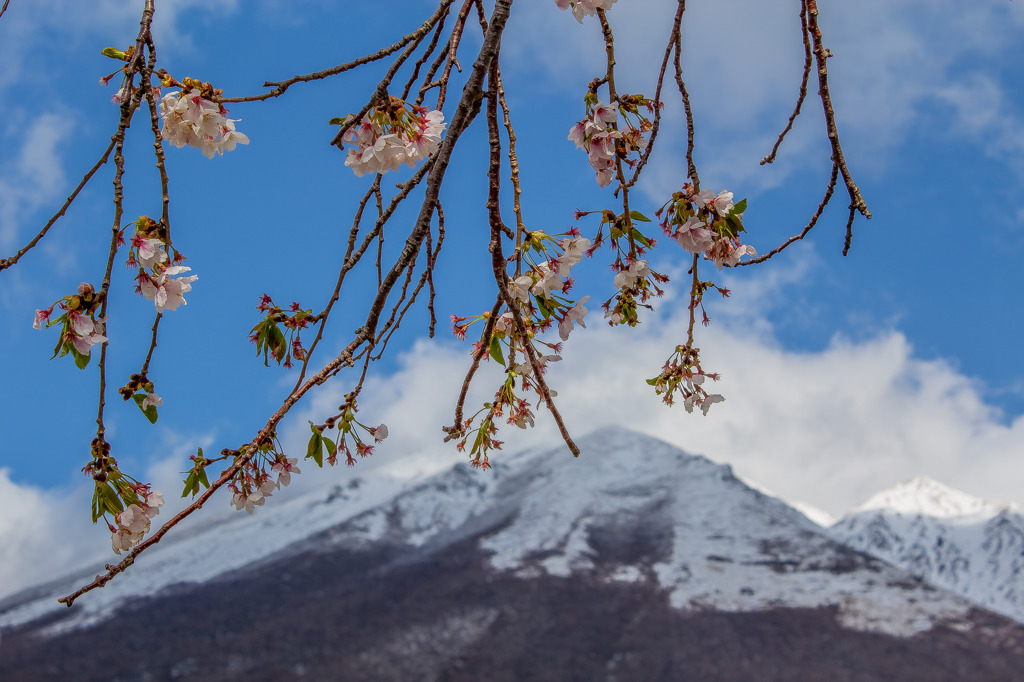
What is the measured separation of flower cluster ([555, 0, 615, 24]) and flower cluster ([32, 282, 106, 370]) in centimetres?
60

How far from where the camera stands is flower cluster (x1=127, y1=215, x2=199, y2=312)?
774mm

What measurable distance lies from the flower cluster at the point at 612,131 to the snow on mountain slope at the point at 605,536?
23101mm

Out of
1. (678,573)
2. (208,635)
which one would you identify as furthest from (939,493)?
(208,635)

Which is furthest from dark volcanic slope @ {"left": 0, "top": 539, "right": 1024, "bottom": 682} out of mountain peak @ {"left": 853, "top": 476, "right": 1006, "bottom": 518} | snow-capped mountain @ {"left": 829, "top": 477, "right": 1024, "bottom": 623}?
mountain peak @ {"left": 853, "top": 476, "right": 1006, "bottom": 518}

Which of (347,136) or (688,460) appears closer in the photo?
(347,136)

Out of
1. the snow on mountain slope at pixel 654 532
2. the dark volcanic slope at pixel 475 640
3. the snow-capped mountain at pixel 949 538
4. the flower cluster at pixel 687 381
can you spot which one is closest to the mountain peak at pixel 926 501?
the snow-capped mountain at pixel 949 538

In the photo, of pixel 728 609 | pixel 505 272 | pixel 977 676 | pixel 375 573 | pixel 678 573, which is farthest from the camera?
pixel 375 573

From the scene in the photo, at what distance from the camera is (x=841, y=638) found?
66.8 ft

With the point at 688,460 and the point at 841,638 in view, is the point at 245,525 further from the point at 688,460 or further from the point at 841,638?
the point at 841,638

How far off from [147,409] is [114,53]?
0.37 meters

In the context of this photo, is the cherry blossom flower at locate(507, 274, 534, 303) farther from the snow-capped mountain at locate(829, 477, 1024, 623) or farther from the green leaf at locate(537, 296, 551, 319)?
the snow-capped mountain at locate(829, 477, 1024, 623)

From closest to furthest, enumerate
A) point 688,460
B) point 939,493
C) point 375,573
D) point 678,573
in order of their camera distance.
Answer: point 678,573 < point 375,573 < point 688,460 < point 939,493

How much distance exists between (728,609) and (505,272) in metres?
24.2

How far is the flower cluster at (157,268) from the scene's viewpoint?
2.54ft
